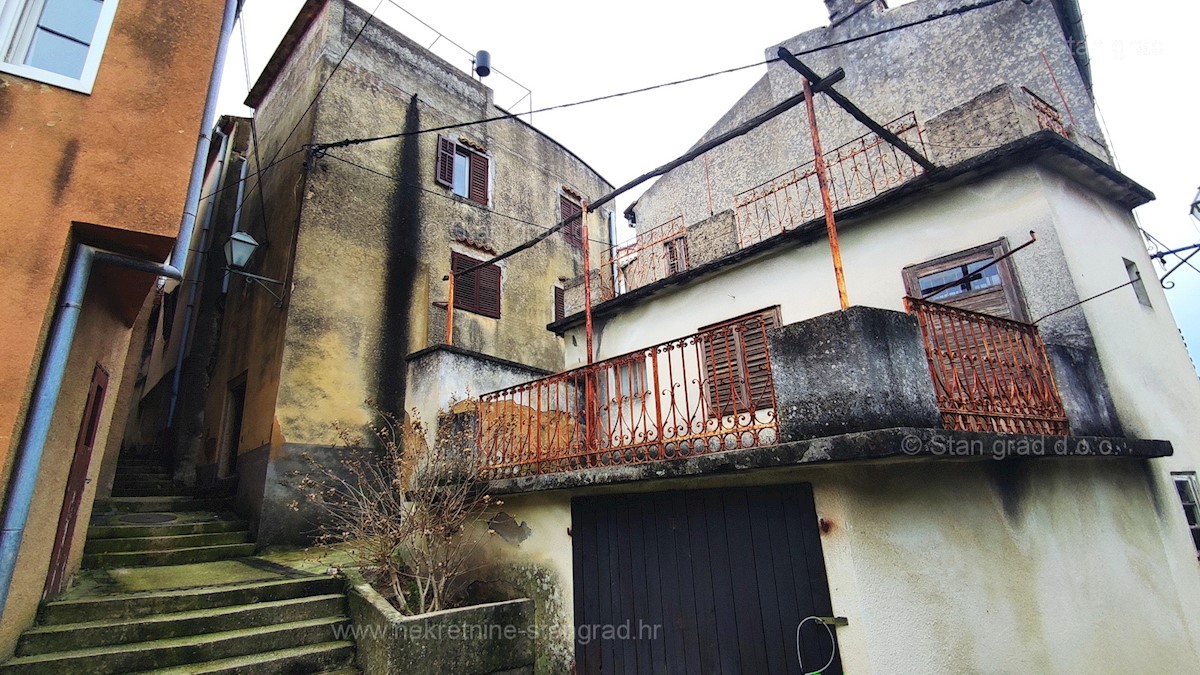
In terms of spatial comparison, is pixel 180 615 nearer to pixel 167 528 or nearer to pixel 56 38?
pixel 167 528

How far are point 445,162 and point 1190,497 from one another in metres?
13.2

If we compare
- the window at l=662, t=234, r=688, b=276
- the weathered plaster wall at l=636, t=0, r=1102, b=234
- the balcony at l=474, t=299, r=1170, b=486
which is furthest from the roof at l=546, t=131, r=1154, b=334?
the window at l=662, t=234, r=688, b=276

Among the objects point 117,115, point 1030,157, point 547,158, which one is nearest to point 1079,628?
point 1030,157

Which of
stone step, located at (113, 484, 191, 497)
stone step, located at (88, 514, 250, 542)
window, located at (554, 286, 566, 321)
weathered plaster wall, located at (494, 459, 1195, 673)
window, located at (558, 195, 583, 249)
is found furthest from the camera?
window, located at (558, 195, 583, 249)

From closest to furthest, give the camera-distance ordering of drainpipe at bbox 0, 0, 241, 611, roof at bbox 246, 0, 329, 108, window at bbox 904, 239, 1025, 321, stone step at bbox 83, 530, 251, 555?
drainpipe at bbox 0, 0, 241, 611 < window at bbox 904, 239, 1025, 321 < stone step at bbox 83, 530, 251, 555 < roof at bbox 246, 0, 329, 108

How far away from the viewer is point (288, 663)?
17.2 feet

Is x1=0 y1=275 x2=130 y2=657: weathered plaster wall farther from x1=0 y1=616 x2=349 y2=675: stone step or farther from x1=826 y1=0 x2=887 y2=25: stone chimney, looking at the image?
x1=826 y1=0 x2=887 y2=25: stone chimney

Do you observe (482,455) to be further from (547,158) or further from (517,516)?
(547,158)

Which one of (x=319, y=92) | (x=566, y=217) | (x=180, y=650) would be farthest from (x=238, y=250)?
(x=566, y=217)

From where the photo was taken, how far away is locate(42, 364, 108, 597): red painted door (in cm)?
541

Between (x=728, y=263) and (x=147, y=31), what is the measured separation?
6.44 m

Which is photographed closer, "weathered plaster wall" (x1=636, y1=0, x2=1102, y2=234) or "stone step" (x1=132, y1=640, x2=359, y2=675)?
"stone step" (x1=132, y1=640, x2=359, y2=675)

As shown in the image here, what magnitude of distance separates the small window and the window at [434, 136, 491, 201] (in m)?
11.5

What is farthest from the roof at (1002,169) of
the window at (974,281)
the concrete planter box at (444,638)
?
the concrete planter box at (444,638)
